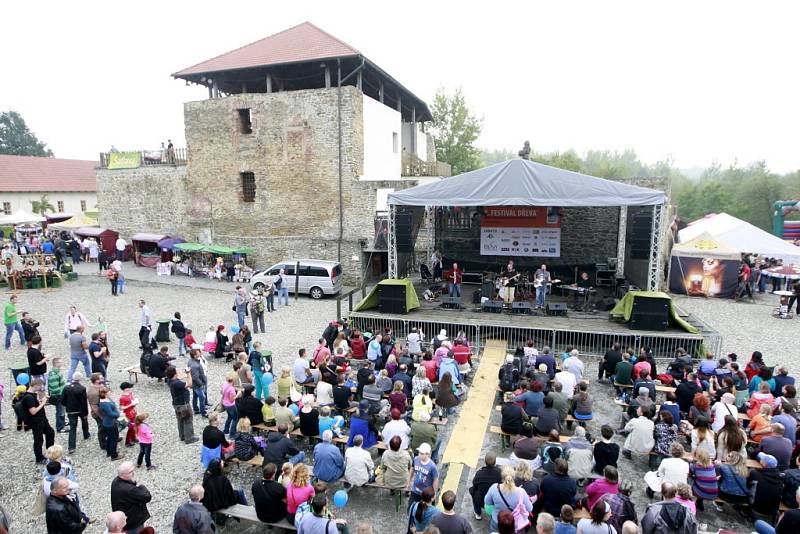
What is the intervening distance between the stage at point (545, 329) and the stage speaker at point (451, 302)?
0.65 ft

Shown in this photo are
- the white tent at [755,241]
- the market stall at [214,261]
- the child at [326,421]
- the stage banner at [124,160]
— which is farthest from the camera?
the stage banner at [124,160]

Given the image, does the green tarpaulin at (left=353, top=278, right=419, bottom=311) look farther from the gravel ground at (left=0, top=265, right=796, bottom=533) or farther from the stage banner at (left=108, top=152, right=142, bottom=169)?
the stage banner at (left=108, top=152, right=142, bottom=169)

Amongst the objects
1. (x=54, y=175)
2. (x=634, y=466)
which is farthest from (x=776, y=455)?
(x=54, y=175)

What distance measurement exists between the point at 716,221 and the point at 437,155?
21.1 meters

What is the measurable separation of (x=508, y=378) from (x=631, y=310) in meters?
5.18

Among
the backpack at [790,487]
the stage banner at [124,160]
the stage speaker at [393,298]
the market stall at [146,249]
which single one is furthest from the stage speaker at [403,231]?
the stage banner at [124,160]

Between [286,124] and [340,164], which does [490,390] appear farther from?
[286,124]

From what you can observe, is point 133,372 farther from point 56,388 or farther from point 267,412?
point 267,412

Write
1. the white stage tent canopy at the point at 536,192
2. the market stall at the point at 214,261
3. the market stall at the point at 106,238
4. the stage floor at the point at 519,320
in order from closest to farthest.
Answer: the stage floor at the point at 519,320, the white stage tent canopy at the point at 536,192, the market stall at the point at 214,261, the market stall at the point at 106,238

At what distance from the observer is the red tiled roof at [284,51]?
2044 cm

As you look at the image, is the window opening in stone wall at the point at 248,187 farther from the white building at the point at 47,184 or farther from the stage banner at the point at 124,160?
the white building at the point at 47,184

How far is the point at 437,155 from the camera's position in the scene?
39094 mm

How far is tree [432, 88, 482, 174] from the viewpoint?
3841cm

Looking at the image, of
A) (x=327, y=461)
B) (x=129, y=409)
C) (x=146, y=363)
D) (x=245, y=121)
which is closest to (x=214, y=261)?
(x=245, y=121)
